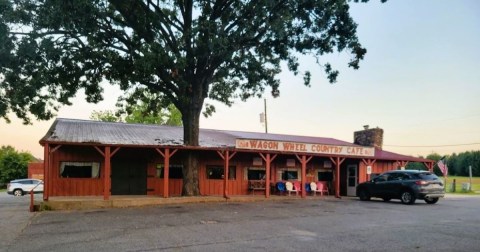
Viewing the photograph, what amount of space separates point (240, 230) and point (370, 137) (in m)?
20.5

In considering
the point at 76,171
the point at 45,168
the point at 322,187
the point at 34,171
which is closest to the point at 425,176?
the point at 322,187

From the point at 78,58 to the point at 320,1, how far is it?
10.8 metres

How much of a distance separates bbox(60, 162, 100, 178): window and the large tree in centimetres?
256

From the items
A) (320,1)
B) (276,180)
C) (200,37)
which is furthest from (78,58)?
(276,180)

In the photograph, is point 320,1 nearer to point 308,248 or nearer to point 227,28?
point 227,28

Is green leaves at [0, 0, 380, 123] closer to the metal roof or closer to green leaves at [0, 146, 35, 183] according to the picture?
the metal roof

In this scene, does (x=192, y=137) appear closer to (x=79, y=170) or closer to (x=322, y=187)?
(x=79, y=170)

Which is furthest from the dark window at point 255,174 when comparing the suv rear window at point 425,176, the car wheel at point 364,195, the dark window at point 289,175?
the suv rear window at point 425,176

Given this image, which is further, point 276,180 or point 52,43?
point 276,180

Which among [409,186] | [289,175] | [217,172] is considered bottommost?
[409,186]

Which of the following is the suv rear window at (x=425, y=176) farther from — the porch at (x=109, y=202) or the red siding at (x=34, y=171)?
the red siding at (x=34, y=171)

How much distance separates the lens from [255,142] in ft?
71.9

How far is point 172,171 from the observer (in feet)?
75.6

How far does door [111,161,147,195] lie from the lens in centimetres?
2195
